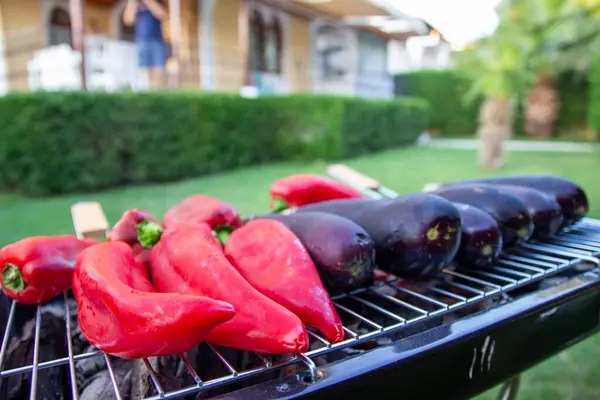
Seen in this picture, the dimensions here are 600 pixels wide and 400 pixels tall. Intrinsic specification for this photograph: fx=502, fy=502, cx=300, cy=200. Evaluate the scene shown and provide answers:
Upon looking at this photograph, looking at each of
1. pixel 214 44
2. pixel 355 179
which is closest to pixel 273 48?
pixel 214 44

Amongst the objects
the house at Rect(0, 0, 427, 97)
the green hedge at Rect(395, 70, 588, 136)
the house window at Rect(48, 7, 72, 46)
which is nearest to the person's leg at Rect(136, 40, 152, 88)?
the house at Rect(0, 0, 427, 97)

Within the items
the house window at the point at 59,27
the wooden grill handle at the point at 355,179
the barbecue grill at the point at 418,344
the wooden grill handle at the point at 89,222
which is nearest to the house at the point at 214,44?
the house window at the point at 59,27

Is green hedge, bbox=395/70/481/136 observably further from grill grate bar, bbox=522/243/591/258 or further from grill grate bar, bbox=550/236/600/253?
grill grate bar, bbox=522/243/591/258

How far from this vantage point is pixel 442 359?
3.24 feet

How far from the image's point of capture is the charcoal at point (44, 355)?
3.91 ft

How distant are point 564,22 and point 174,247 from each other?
13.4 meters

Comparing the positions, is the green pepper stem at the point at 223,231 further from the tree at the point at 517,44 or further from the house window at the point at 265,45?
the house window at the point at 265,45

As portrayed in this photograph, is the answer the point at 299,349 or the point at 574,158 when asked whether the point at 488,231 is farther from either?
the point at 574,158

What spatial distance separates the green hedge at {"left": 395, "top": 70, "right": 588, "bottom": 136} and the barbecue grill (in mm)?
18328

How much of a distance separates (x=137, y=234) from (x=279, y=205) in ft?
2.05

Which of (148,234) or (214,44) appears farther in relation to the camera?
(214,44)

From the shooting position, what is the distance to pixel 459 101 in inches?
779

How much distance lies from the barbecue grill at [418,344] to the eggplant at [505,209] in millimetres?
79

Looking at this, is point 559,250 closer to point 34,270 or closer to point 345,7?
point 34,270
